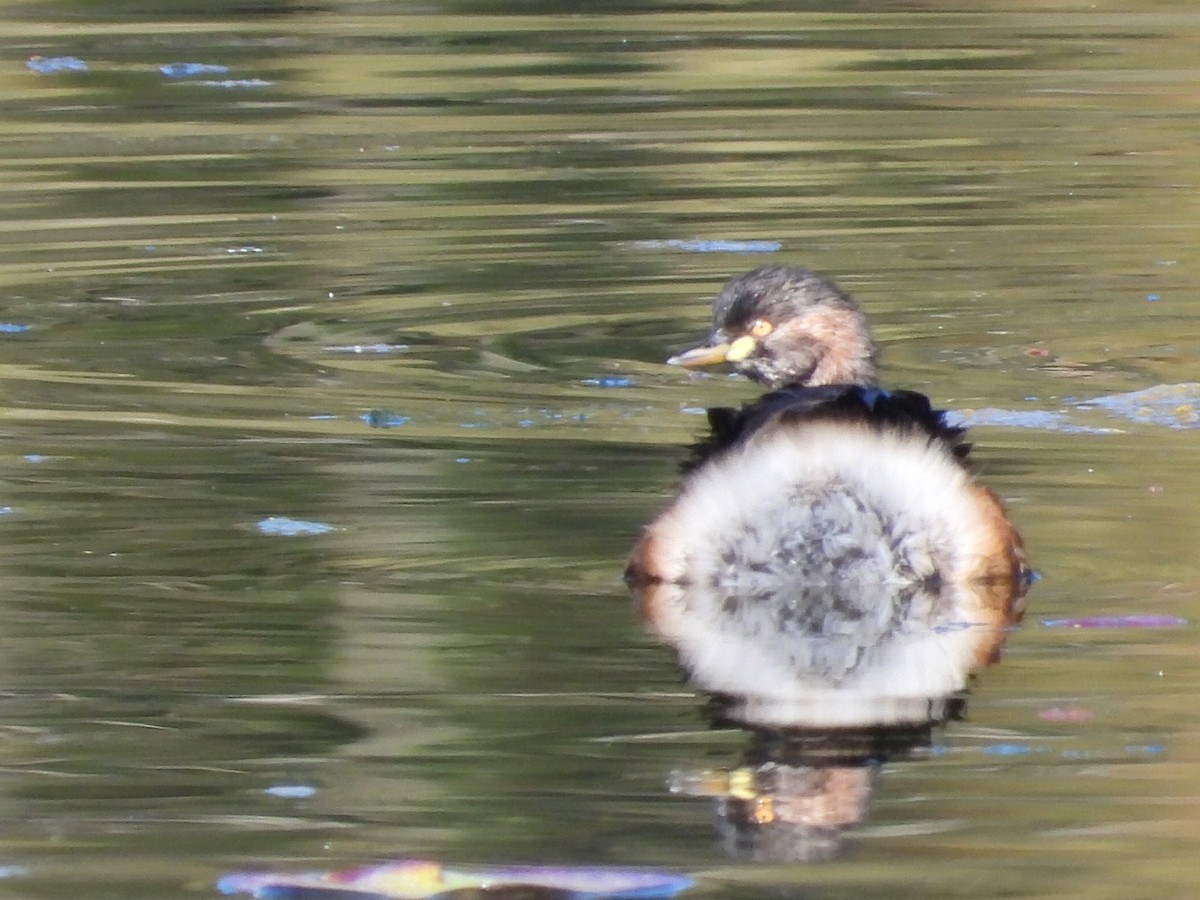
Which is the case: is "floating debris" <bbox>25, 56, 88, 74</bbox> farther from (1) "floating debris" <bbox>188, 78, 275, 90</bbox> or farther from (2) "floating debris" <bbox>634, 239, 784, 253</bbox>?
(2) "floating debris" <bbox>634, 239, 784, 253</bbox>

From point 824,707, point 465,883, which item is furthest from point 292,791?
point 824,707

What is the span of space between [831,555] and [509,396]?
2.84 metres

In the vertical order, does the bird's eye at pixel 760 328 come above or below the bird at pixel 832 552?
above

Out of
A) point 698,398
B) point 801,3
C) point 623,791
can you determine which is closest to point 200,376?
point 698,398

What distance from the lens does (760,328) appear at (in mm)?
7137

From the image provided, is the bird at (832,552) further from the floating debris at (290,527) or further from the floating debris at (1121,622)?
the floating debris at (290,527)

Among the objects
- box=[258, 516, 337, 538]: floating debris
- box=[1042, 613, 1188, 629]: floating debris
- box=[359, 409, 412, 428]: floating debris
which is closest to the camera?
box=[1042, 613, 1188, 629]: floating debris

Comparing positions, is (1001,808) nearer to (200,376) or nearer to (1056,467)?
(1056,467)

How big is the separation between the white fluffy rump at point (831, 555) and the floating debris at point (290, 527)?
1.13m

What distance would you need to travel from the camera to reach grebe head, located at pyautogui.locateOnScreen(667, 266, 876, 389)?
704 centimetres

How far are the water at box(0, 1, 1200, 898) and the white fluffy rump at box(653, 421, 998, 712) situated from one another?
0.51 feet

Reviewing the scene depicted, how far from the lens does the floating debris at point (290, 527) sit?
6277mm

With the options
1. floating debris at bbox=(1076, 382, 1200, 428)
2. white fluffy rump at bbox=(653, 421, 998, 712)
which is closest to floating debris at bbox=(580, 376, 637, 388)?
floating debris at bbox=(1076, 382, 1200, 428)

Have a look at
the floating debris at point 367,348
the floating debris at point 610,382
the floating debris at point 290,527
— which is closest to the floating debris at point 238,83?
the floating debris at point 367,348
